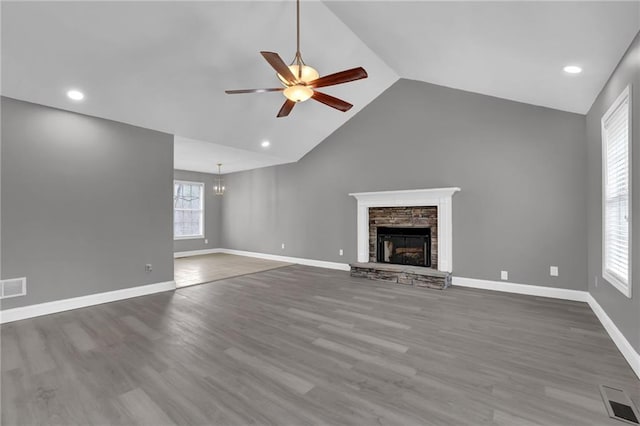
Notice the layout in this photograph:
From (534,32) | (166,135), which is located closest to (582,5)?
(534,32)

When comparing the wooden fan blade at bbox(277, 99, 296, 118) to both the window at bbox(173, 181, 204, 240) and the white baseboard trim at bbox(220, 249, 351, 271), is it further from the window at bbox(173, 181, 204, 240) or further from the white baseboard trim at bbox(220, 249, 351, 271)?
the window at bbox(173, 181, 204, 240)

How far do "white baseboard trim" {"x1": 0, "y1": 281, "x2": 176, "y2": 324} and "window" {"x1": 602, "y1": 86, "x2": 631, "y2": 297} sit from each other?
560 centimetres

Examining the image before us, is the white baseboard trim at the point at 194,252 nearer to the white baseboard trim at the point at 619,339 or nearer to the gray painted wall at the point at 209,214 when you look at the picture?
the gray painted wall at the point at 209,214

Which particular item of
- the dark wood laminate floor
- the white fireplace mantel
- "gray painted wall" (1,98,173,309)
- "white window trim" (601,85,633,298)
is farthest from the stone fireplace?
"gray painted wall" (1,98,173,309)

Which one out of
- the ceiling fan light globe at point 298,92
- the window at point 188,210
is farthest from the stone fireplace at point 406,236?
the window at point 188,210

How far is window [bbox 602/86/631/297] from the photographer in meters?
2.48

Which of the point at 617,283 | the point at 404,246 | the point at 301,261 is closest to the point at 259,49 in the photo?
the point at 404,246

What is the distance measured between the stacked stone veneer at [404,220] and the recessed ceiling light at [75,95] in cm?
483

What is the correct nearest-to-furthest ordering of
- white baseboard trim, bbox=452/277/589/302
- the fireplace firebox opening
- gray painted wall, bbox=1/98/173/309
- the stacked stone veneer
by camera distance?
gray painted wall, bbox=1/98/173/309 < white baseboard trim, bbox=452/277/589/302 < the stacked stone veneer < the fireplace firebox opening

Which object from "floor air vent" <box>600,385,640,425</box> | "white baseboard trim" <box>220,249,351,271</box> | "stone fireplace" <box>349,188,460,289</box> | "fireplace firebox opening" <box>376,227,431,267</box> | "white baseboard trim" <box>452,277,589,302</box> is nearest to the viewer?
"floor air vent" <box>600,385,640,425</box>

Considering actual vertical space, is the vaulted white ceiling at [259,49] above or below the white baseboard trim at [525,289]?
above

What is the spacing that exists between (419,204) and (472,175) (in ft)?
3.21

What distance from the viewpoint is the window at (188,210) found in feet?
28.1

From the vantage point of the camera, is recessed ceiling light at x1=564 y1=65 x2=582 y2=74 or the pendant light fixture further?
the pendant light fixture
